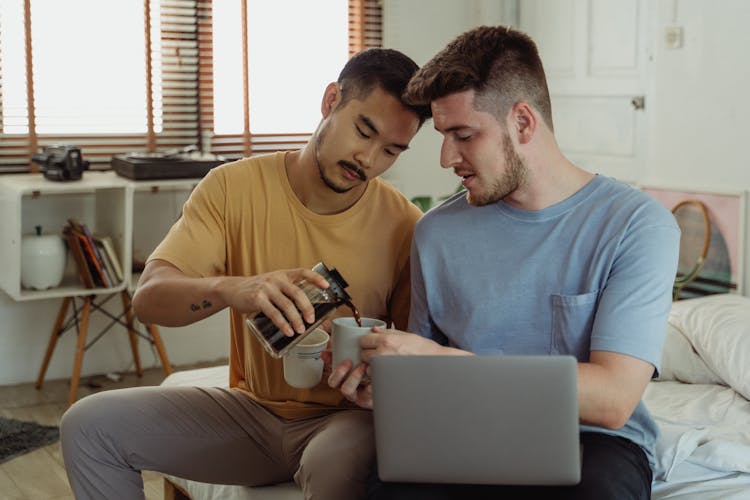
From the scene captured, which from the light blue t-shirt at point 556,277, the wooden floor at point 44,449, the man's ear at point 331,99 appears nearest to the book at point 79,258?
the wooden floor at point 44,449

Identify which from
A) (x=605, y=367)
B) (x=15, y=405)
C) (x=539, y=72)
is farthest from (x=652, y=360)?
(x=15, y=405)

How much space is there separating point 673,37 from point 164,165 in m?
1.89

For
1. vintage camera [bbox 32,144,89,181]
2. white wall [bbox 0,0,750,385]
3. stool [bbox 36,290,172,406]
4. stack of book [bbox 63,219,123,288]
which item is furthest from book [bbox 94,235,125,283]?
white wall [bbox 0,0,750,385]

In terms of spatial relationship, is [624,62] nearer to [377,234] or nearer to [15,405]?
[377,234]

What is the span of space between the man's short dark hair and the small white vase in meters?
1.87

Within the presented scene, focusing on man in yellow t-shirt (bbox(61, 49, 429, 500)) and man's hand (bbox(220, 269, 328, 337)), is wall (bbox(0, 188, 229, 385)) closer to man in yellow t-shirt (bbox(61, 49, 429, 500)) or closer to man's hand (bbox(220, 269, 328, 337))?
man in yellow t-shirt (bbox(61, 49, 429, 500))

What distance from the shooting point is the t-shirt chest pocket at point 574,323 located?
1.66 metres

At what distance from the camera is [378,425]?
1396mm

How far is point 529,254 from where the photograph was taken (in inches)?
68.0

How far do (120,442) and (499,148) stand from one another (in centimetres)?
88

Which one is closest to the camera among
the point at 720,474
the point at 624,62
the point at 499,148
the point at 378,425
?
the point at 378,425

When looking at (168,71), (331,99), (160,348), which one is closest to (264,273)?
(331,99)

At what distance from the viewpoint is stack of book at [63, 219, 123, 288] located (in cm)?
353

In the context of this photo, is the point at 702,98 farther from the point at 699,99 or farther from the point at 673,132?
the point at 673,132
